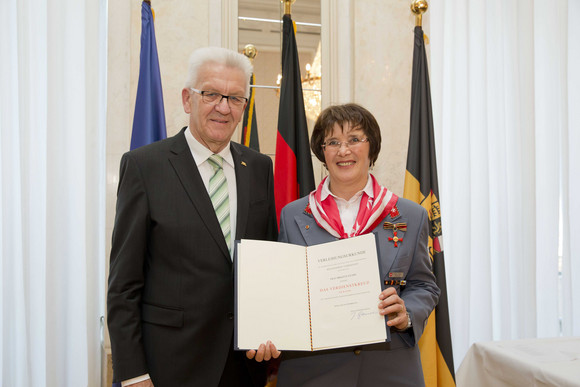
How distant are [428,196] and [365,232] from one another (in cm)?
151

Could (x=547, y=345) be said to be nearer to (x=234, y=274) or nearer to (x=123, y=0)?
(x=234, y=274)

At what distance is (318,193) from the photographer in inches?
73.5

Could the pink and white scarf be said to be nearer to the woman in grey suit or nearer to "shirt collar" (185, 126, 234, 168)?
the woman in grey suit

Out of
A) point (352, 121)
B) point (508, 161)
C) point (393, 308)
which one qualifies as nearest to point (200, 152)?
point (352, 121)

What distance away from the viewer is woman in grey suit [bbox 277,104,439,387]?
1.62m

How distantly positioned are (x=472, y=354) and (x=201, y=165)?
1669mm

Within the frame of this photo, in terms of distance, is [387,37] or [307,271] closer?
[307,271]

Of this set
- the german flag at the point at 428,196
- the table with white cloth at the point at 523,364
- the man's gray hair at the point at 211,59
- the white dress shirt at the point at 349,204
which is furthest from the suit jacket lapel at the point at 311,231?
the german flag at the point at 428,196

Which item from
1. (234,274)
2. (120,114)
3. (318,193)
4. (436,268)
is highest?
(120,114)

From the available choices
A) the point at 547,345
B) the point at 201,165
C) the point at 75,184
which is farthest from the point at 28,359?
the point at 547,345

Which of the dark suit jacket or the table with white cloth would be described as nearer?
the dark suit jacket

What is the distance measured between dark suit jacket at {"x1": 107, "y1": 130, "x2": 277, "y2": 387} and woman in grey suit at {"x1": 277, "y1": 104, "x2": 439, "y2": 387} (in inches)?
12.2

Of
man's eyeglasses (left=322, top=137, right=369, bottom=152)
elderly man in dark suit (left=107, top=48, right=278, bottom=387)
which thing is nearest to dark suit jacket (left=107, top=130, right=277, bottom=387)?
elderly man in dark suit (left=107, top=48, right=278, bottom=387)

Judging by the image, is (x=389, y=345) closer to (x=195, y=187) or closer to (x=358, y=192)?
(x=358, y=192)
